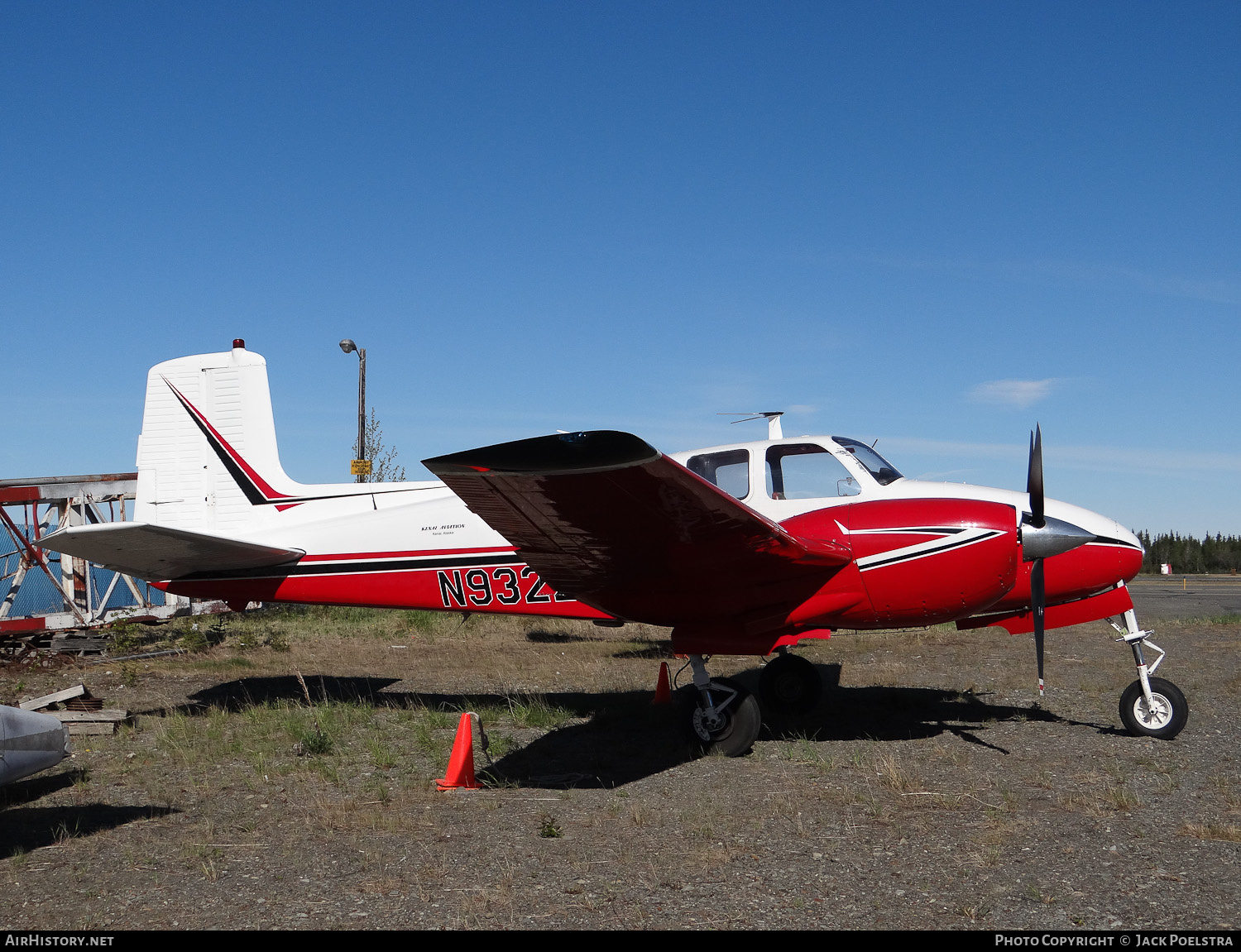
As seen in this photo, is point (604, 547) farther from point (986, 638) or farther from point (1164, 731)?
point (986, 638)

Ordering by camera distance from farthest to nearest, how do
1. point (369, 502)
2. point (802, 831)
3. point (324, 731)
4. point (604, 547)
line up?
point (369, 502) → point (324, 731) → point (604, 547) → point (802, 831)

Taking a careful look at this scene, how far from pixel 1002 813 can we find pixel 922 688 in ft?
18.5

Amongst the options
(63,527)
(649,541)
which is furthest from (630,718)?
(63,527)

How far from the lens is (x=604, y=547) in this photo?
7.32 meters

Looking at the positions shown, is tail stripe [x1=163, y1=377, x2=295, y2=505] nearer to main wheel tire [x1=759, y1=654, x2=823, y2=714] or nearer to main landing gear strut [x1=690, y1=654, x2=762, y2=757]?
main landing gear strut [x1=690, y1=654, x2=762, y2=757]

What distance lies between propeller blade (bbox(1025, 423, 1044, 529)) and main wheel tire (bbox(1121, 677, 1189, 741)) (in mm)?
2109

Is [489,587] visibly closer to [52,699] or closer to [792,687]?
[792,687]

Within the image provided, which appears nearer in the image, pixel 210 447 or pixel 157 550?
pixel 157 550

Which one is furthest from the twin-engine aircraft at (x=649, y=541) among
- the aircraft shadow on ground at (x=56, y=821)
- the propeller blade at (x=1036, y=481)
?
the aircraft shadow on ground at (x=56, y=821)

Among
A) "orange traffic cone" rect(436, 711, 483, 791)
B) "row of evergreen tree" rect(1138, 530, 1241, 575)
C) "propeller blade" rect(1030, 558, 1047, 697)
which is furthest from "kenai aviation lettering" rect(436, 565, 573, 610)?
"row of evergreen tree" rect(1138, 530, 1241, 575)

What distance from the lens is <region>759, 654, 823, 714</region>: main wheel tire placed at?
9742mm

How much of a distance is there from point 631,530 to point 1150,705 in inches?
209

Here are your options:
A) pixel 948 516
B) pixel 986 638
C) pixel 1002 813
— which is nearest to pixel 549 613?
pixel 948 516

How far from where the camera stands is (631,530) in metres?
7.04
